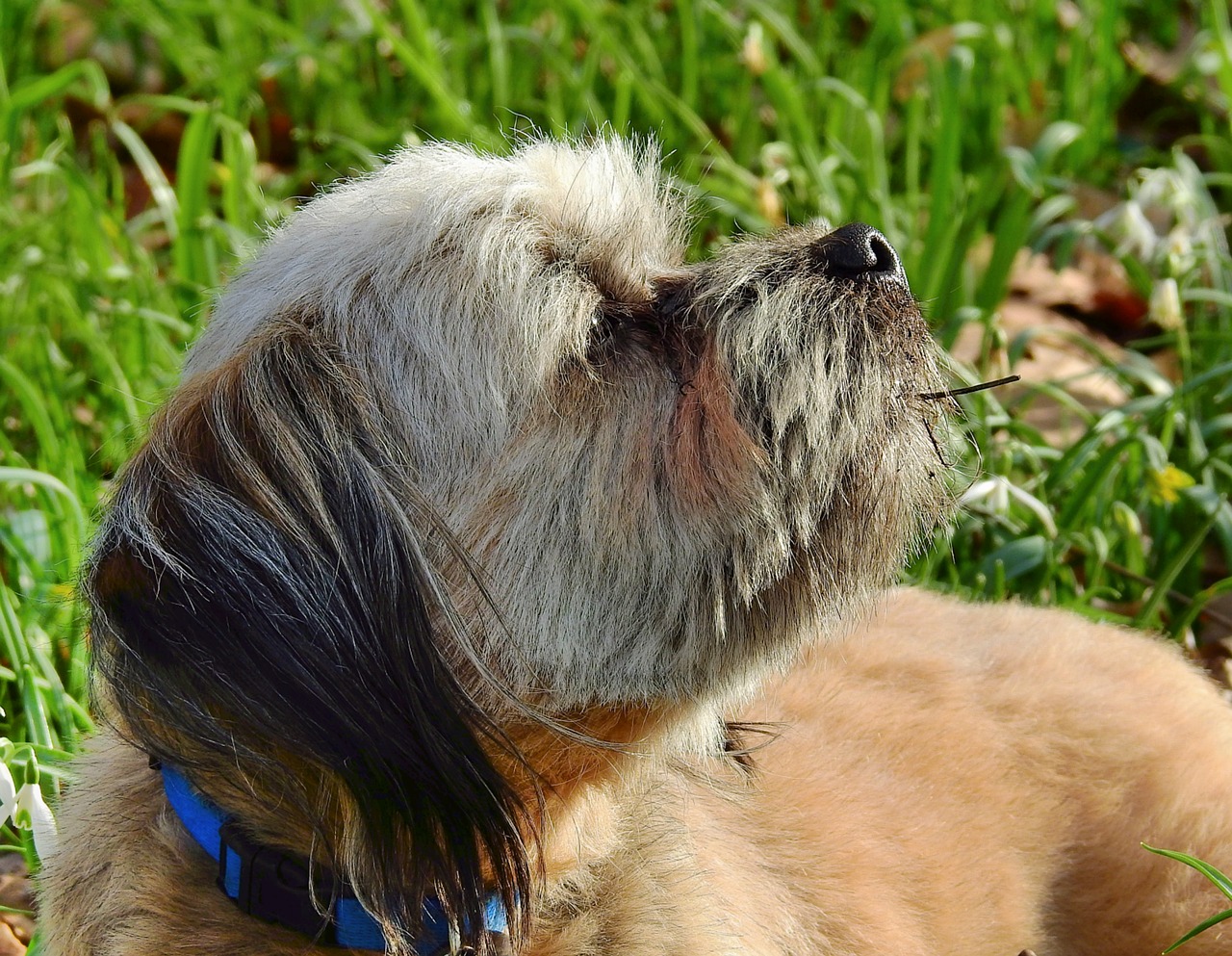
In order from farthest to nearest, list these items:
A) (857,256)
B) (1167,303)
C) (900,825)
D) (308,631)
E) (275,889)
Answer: (1167,303) → (900,825) → (857,256) → (275,889) → (308,631)

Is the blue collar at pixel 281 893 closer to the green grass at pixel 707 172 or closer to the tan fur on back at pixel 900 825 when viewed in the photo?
the tan fur on back at pixel 900 825

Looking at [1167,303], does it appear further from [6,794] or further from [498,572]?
[6,794]

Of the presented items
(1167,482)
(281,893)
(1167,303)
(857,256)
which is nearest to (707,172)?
(1167,303)

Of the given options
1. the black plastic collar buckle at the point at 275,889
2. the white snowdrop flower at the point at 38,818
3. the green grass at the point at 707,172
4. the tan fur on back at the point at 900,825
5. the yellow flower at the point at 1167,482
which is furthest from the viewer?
the green grass at the point at 707,172

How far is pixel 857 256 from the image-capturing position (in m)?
1.91

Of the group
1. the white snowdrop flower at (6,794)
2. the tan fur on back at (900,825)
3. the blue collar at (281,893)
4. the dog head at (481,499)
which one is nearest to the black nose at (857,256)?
the dog head at (481,499)

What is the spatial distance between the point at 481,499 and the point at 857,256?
0.62 metres

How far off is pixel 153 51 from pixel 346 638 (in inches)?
160

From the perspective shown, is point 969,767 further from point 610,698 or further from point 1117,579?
point 1117,579

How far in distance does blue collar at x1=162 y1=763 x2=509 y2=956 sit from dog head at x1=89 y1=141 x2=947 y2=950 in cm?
4

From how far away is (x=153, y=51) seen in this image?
500 cm

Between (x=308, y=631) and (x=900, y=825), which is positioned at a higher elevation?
(x=308, y=631)

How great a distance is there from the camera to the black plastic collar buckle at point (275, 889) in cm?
170

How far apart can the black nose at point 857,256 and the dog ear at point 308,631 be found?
66 cm
